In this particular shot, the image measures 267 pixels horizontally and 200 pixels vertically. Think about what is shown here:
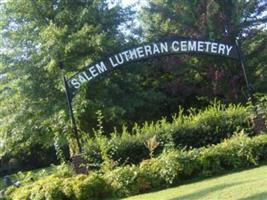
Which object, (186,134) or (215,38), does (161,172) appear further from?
(215,38)

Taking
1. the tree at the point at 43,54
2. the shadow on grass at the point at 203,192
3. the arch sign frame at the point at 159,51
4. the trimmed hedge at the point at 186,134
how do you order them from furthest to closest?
the tree at the point at 43,54 → the arch sign frame at the point at 159,51 → the trimmed hedge at the point at 186,134 → the shadow on grass at the point at 203,192

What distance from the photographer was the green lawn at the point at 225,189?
871 cm

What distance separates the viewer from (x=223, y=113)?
1502 cm

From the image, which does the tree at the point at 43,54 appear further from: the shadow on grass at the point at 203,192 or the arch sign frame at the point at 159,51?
the shadow on grass at the point at 203,192

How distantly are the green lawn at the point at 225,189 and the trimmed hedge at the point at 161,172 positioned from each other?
0.46 m

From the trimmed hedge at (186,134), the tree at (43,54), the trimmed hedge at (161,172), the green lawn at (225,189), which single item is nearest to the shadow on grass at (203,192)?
the green lawn at (225,189)

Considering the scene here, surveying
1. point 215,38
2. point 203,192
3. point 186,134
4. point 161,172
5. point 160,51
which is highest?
point 215,38

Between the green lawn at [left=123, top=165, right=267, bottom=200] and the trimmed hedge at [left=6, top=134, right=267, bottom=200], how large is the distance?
46cm

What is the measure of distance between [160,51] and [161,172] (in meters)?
5.37

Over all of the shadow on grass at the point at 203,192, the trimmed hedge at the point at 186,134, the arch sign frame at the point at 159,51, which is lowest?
the shadow on grass at the point at 203,192

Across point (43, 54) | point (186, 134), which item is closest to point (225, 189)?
point (186, 134)

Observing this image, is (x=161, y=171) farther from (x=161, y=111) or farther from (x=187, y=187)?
(x=161, y=111)

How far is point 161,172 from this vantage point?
37.6 feet

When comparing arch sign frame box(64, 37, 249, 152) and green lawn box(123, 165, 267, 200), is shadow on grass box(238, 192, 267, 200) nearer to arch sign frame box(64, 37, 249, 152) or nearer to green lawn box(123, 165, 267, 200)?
green lawn box(123, 165, 267, 200)
